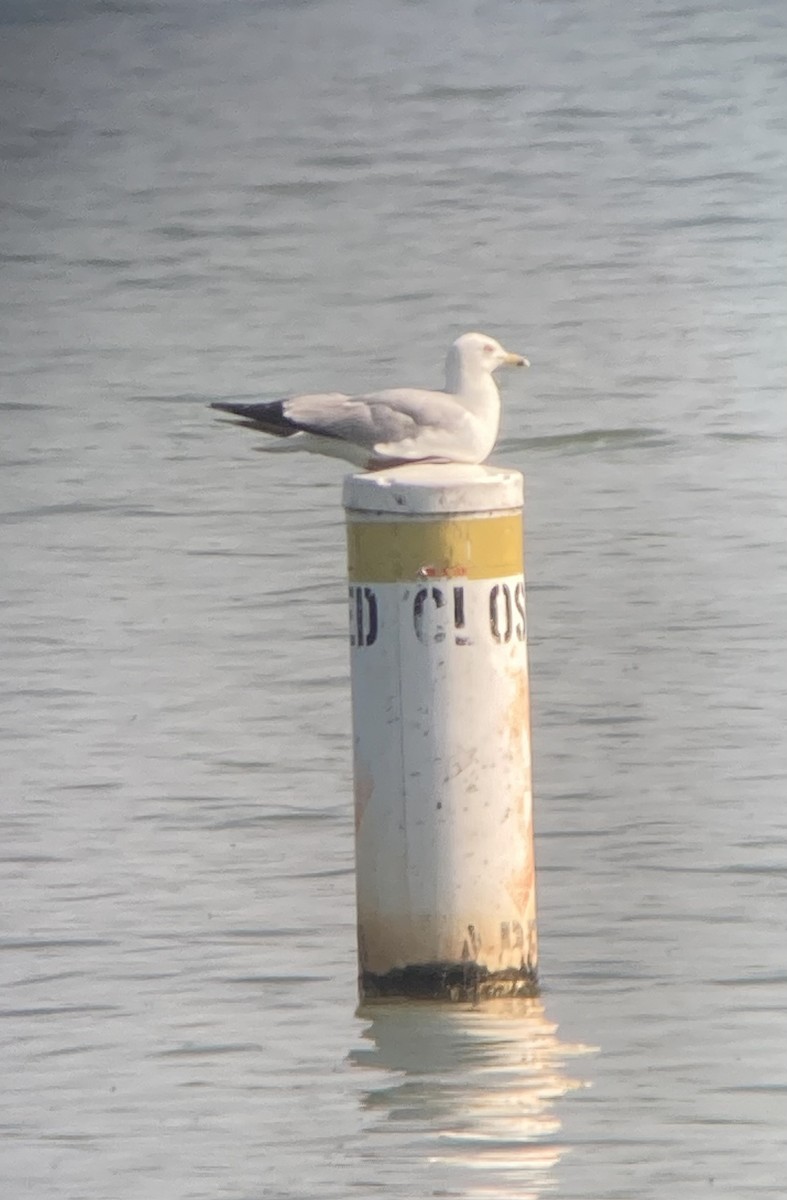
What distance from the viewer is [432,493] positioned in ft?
15.0

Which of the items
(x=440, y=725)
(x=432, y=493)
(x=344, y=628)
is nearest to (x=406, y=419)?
(x=432, y=493)

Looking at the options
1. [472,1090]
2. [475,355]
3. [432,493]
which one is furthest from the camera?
[475,355]

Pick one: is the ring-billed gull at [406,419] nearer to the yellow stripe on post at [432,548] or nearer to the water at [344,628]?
the yellow stripe on post at [432,548]

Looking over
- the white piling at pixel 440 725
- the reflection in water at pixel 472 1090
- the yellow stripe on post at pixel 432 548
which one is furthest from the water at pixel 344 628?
the yellow stripe on post at pixel 432 548

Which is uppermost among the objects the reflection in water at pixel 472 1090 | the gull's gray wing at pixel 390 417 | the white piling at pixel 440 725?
the gull's gray wing at pixel 390 417

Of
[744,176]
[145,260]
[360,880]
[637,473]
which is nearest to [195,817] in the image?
[360,880]

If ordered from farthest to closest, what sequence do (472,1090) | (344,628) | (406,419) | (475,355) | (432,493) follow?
1. (344,628)
2. (475,355)
3. (406,419)
4. (432,493)
5. (472,1090)

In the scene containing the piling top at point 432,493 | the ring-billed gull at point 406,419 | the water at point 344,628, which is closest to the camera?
the water at point 344,628

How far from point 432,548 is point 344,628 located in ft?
11.7

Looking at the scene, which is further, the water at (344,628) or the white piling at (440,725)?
the white piling at (440,725)

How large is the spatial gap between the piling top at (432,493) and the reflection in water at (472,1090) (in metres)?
0.89

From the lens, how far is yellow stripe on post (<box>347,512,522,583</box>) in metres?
4.59

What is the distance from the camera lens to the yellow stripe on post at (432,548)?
4586mm

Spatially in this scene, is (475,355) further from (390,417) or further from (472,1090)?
(472,1090)
